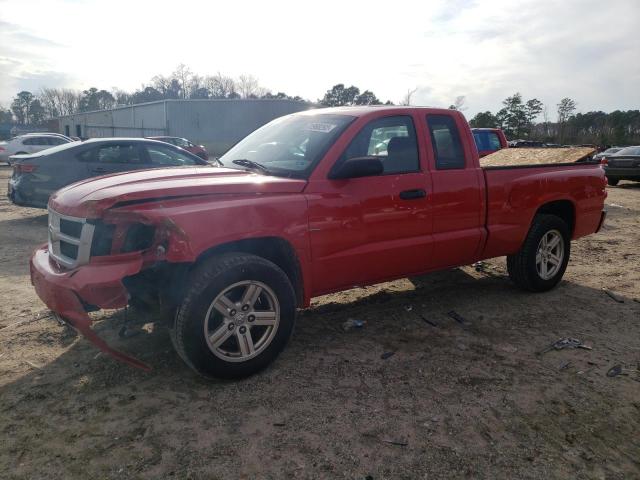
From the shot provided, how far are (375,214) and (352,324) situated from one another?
1102 mm

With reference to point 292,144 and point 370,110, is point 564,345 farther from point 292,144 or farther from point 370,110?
point 292,144

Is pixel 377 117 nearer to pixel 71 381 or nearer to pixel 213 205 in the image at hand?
pixel 213 205

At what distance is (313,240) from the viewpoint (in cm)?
347

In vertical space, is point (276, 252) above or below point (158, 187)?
below

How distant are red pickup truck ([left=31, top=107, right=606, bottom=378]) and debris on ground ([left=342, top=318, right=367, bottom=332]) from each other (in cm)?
52

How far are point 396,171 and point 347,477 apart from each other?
95.4 inches

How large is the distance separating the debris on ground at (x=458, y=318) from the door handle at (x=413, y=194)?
1.27 m

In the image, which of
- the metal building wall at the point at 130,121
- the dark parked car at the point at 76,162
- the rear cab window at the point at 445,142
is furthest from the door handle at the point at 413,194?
the metal building wall at the point at 130,121

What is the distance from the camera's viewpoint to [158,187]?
3.06 meters

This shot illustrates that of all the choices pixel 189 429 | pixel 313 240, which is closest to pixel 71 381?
pixel 189 429

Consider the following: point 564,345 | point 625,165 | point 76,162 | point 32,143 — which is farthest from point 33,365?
point 32,143

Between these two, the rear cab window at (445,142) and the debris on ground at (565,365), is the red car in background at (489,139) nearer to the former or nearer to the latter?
the rear cab window at (445,142)

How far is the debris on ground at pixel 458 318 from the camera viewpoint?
4.36m

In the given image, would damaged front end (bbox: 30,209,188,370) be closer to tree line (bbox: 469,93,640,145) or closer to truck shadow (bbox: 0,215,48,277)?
truck shadow (bbox: 0,215,48,277)
